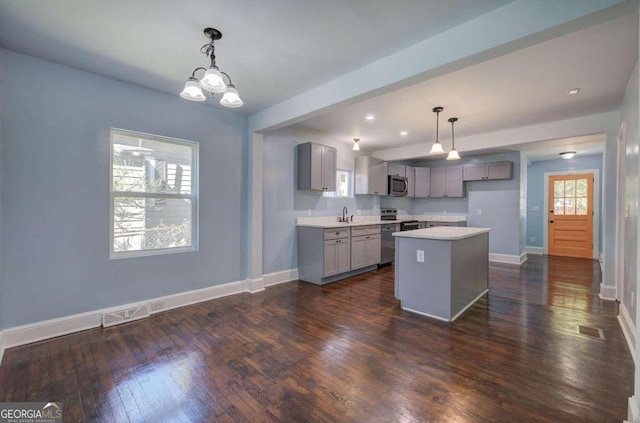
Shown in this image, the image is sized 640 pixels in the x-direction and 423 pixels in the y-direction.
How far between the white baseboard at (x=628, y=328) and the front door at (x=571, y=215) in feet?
15.8

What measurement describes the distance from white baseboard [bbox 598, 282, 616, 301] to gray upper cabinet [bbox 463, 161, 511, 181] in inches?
111

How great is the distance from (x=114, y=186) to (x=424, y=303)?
3.62 meters

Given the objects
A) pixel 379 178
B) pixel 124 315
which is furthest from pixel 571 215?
pixel 124 315

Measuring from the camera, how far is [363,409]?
5.57 feet

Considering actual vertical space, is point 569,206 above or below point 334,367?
above

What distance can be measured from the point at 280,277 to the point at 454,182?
15.6 feet

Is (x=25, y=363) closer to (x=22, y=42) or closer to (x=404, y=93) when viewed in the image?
(x=22, y=42)

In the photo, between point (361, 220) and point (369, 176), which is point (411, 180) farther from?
point (361, 220)

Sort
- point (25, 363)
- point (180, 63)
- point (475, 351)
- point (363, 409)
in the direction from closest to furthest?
1. point (363, 409)
2. point (25, 363)
3. point (475, 351)
4. point (180, 63)

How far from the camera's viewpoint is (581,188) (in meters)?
6.81

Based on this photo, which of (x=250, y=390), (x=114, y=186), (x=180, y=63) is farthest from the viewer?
(x=114, y=186)

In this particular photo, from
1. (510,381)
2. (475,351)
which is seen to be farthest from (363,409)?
(475,351)

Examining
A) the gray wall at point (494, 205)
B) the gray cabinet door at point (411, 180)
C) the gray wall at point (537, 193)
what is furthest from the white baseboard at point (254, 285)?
the gray wall at point (537, 193)

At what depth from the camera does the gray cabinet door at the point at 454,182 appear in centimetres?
662
